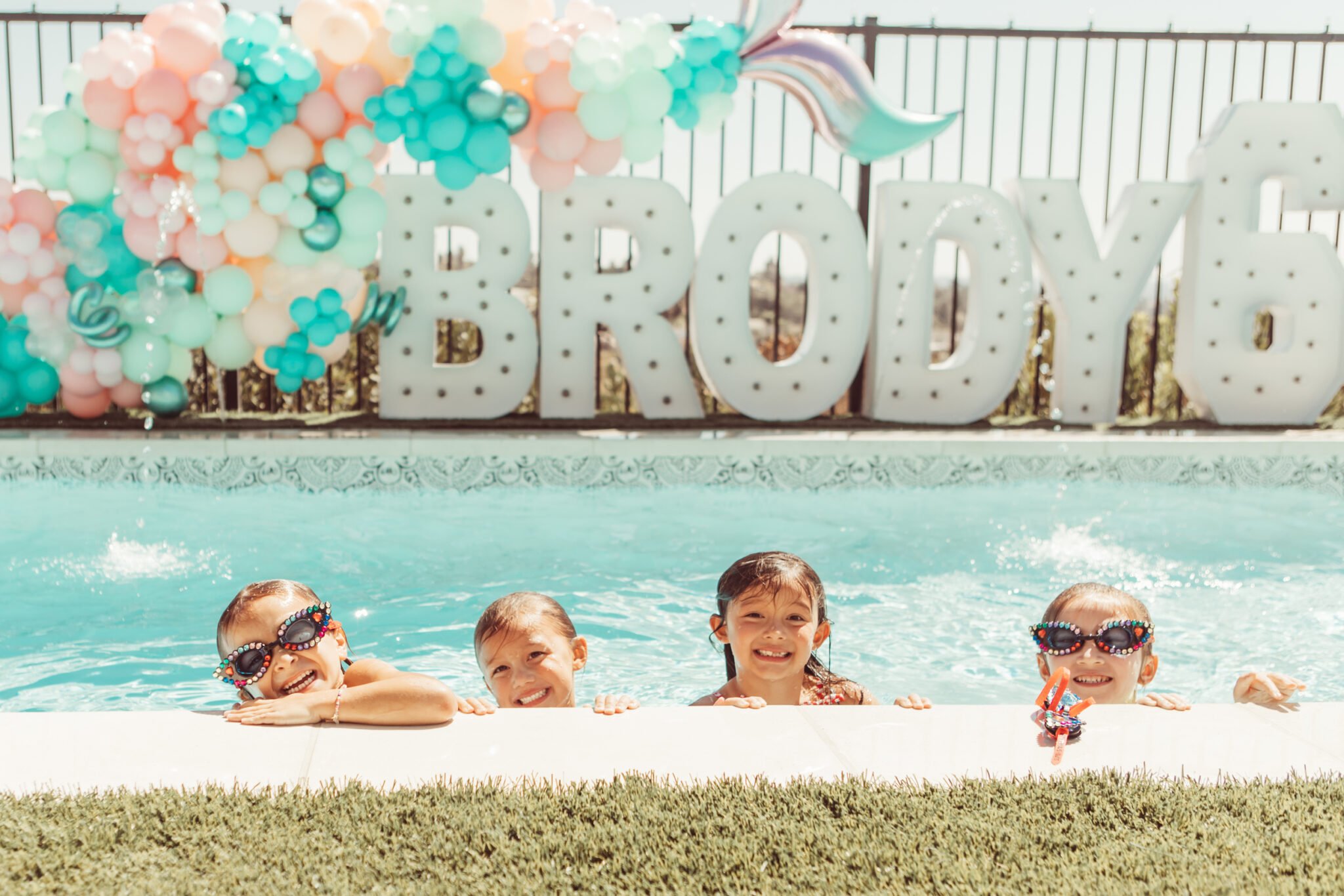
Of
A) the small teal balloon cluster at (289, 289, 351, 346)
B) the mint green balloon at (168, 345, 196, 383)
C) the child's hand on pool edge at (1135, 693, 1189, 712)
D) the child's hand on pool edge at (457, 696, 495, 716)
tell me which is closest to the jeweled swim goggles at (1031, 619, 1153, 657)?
the child's hand on pool edge at (1135, 693, 1189, 712)

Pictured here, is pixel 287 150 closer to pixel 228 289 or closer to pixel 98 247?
pixel 228 289

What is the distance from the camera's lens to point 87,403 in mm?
7184

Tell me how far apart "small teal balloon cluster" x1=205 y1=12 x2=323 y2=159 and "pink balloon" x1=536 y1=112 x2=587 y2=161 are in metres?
1.39

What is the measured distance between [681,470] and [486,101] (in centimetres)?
246

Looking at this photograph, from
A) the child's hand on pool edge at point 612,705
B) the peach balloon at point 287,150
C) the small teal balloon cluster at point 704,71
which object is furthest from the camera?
the small teal balloon cluster at point 704,71

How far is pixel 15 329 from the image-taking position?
702 cm

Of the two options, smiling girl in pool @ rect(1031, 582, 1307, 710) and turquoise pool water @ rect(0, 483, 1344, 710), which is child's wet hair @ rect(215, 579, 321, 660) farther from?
smiling girl in pool @ rect(1031, 582, 1307, 710)

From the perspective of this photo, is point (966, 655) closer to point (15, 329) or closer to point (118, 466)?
point (118, 466)

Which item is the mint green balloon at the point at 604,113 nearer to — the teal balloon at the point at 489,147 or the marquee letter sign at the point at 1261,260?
the teal balloon at the point at 489,147

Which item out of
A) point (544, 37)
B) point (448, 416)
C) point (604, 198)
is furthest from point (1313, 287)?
point (448, 416)

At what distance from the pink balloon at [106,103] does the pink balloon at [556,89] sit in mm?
2360

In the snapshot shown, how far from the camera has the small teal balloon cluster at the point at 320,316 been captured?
6.92 m

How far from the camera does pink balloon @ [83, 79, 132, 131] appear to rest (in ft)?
21.4

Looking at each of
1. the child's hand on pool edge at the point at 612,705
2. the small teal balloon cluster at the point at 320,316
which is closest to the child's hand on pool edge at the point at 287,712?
the child's hand on pool edge at the point at 612,705
